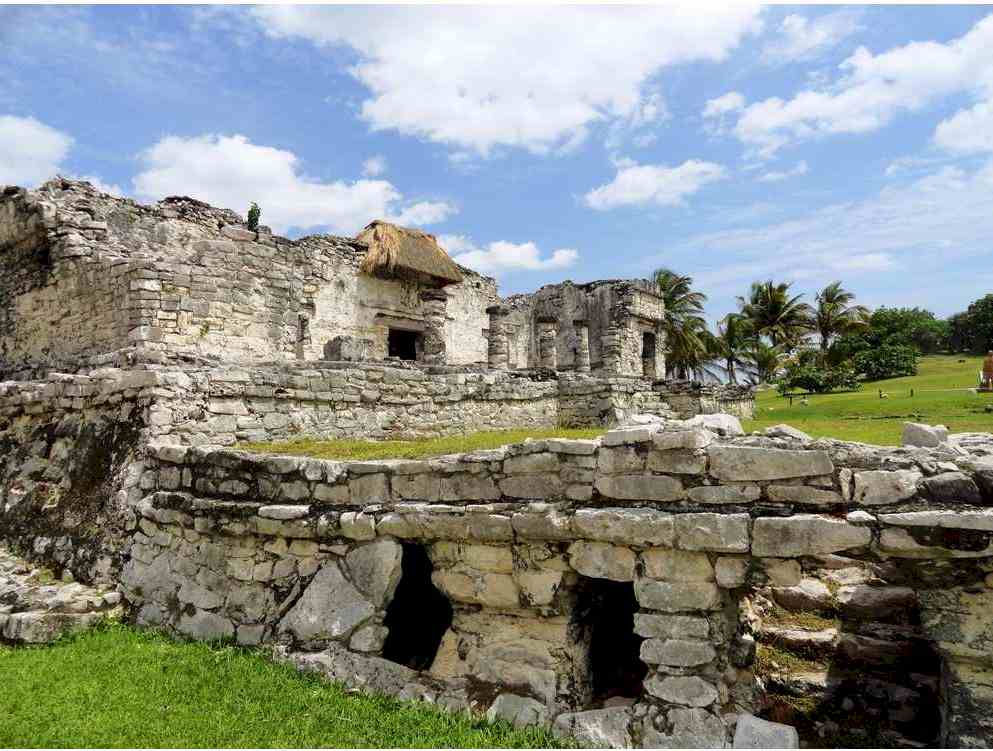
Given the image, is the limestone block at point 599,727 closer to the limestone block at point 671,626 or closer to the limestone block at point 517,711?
the limestone block at point 517,711

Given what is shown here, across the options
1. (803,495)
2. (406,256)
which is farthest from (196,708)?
(406,256)

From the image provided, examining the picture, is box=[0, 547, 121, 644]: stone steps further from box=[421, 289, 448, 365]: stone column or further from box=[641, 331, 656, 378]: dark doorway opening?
box=[641, 331, 656, 378]: dark doorway opening

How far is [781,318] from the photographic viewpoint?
40.2 metres

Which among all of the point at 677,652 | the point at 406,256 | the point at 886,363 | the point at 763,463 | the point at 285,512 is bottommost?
the point at 677,652

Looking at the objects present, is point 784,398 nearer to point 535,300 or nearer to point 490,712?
point 535,300

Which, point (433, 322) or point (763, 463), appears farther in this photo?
point (433, 322)

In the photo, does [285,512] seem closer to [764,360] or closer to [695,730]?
[695,730]

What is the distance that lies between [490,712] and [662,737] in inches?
42.8

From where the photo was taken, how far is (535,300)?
25.2 m

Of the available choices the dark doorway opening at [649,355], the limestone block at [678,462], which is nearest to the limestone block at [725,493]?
the limestone block at [678,462]

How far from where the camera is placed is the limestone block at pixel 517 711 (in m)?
4.11

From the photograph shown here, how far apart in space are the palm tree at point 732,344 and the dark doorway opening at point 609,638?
35.4 m

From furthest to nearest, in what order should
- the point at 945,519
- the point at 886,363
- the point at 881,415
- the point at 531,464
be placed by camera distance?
the point at 886,363 < the point at 881,415 < the point at 531,464 < the point at 945,519

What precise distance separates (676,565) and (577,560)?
622 mm
